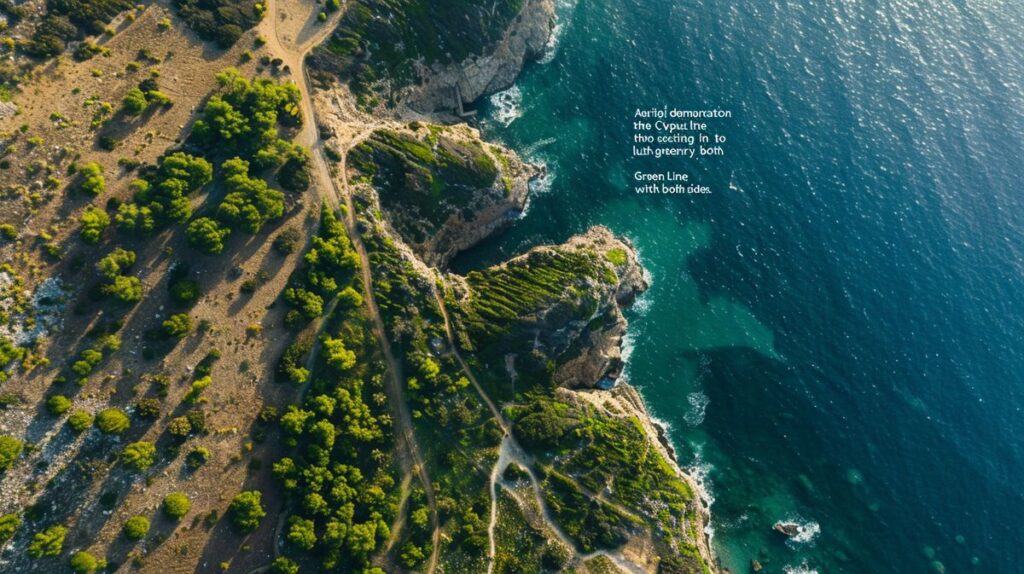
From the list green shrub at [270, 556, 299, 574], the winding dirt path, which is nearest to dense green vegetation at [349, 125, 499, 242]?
the winding dirt path

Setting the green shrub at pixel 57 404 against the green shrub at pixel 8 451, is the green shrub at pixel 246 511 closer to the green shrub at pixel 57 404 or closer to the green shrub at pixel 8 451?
the green shrub at pixel 57 404

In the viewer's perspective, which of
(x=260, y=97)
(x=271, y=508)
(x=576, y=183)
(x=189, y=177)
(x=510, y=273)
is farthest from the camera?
(x=576, y=183)

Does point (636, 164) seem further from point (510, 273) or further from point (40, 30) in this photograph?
point (40, 30)

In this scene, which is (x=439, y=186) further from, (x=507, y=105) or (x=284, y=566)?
(x=284, y=566)

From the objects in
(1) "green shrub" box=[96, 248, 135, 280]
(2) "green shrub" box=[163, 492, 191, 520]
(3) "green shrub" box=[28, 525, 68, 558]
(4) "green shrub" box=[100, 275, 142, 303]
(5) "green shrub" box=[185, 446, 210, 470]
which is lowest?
(2) "green shrub" box=[163, 492, 191, 520]

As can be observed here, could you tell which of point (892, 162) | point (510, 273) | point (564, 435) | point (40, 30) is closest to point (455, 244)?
point (510, 273)

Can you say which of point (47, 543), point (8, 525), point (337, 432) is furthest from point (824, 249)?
point (8, 525)

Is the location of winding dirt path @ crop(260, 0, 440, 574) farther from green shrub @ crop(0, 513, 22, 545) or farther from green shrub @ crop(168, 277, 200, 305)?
green shrub @ crop(0, 513, 22, 545)
